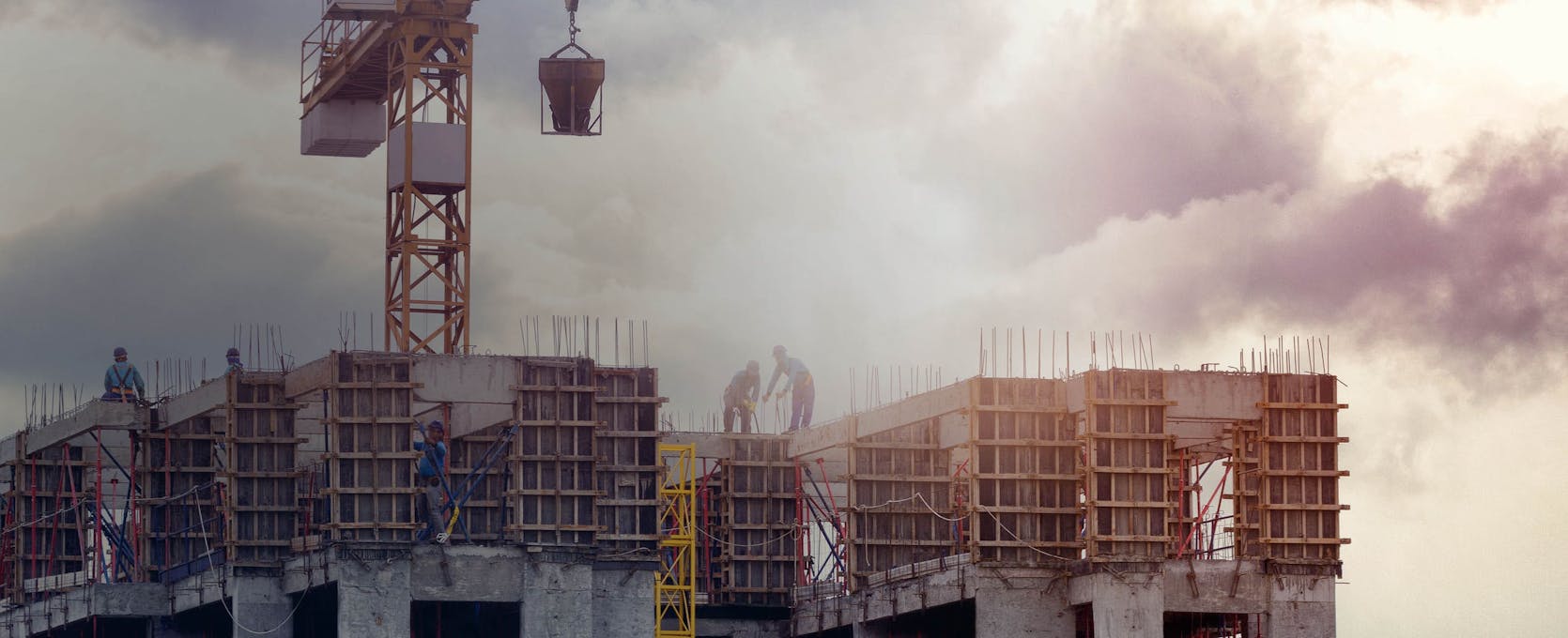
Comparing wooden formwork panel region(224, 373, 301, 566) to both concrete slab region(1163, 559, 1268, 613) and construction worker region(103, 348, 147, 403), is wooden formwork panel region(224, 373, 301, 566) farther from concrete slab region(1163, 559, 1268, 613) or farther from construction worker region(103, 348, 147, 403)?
concrete slab region(1163, 559, 1268, 613)

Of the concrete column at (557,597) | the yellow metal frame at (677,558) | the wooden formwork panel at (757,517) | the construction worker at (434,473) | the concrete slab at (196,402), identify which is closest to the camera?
the concrete column at (557,597)

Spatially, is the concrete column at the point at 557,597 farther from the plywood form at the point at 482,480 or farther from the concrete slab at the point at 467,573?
the plywood form at the point at 482,480

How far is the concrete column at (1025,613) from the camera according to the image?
5978 cm

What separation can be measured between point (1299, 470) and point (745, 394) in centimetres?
1822

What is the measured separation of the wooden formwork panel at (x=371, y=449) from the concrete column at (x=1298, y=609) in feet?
60.3

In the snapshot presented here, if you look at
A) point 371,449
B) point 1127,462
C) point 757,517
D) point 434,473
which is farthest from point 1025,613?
point 757,517

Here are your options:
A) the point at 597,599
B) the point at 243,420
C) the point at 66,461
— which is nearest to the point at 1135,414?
the point at 597,599

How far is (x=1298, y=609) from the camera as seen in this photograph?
59031 millimetres

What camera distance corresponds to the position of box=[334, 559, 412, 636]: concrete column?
5778 cm

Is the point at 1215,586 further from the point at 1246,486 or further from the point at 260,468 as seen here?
the point at 260,468

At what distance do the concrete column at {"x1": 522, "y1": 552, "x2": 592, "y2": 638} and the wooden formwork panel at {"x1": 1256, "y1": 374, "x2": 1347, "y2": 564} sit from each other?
14.7 m

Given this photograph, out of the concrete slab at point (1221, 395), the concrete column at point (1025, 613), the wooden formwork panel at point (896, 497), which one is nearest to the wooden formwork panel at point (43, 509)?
the wooden formwork panel at point (896, 497)

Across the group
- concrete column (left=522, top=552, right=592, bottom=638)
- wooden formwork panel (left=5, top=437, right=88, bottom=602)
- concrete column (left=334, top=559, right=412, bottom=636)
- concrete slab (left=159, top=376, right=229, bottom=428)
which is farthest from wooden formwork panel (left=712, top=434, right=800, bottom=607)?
wooden formwork panel (left=5, top=437, right=88, bottom=602)

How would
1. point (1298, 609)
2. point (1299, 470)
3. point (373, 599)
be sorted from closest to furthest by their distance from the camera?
point (373, 599) < point (1298, 609) < point (1299, 470)
